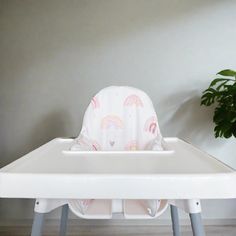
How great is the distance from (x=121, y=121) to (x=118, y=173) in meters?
0.67

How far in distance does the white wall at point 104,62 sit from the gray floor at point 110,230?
0.09 metres

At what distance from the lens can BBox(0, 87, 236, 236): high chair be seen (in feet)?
1.69

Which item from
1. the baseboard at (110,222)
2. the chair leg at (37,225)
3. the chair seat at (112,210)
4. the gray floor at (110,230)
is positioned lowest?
the gray floor at (110,230)

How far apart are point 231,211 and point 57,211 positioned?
126cm

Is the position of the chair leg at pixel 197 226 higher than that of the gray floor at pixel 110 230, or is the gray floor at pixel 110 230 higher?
the chair leg at pixel 197 226

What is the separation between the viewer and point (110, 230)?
168 cm

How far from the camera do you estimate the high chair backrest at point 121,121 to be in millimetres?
1166

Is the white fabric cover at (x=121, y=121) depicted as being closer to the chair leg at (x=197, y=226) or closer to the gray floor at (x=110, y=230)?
the chair leg at (x=197, y=226)

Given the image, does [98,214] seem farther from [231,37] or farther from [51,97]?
[231,37]

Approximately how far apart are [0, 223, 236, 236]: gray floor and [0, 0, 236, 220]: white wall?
90 mm

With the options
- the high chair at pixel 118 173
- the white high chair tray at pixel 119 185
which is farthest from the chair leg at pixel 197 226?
the white high chair tray at pixel 119 185

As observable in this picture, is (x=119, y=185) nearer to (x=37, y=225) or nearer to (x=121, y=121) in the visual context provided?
(x=37, y=225)

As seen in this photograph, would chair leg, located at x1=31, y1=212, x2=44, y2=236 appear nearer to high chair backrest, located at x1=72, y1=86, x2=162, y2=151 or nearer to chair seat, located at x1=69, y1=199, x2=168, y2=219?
chair seat, located at x1=69, y1=199, x2=168, y2=219

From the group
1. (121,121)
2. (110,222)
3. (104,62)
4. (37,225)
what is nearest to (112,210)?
(37,225)
